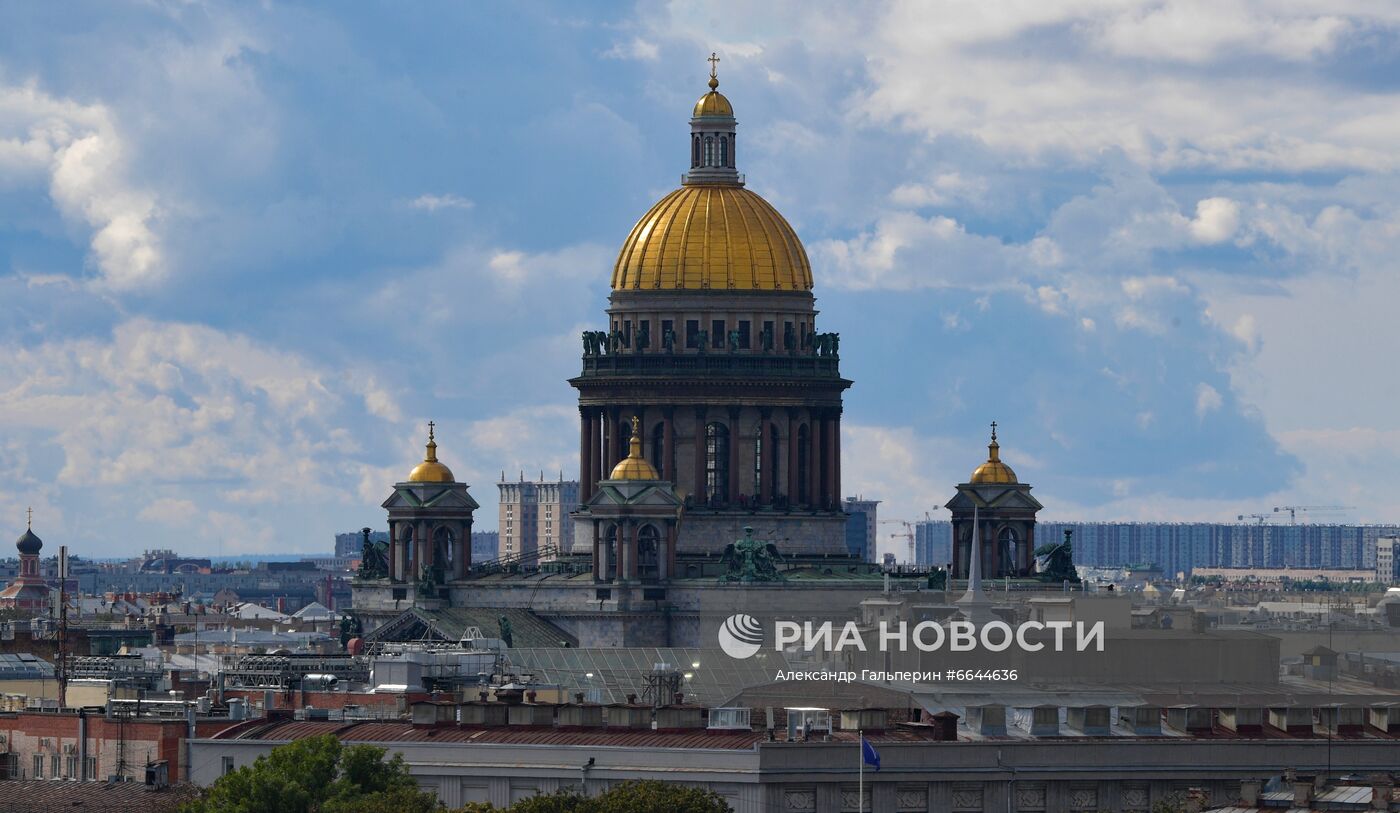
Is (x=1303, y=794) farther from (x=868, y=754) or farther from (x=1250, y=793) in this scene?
(x=868, y=754)

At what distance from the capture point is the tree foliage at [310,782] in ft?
391

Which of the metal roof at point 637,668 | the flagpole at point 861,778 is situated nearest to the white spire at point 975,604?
the metal roof at point 637,668

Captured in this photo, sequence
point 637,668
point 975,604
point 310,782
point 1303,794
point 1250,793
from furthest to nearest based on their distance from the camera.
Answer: point 637,668 → point 975,604 → point 310,782 → point 1250,793 → point 1303,794

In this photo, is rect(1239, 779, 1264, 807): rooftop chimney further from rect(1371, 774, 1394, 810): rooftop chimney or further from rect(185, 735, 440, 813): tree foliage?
rect(185, 735, 440, 813): tree foliage

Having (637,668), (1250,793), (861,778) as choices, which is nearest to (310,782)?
(861,778)

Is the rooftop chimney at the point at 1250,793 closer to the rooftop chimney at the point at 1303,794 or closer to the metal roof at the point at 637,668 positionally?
the rooftop chimney at the point at 1303,794

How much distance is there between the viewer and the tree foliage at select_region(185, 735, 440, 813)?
119062 millimetres

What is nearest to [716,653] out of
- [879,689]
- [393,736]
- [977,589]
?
[977,589]

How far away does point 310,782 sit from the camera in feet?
396

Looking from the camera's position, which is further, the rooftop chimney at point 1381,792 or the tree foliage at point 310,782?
the tree foliage at point 310,782

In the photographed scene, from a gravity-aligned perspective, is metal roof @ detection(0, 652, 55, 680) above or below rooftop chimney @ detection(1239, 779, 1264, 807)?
above

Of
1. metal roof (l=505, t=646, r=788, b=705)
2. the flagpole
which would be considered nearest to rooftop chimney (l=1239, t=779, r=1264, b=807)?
the flagpole

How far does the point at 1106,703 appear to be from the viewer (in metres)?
136

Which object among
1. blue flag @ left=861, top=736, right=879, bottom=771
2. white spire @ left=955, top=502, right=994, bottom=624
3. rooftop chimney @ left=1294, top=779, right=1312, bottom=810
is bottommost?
rooftop chimney @ left=1294, top=779, right=1312, bottom=810
